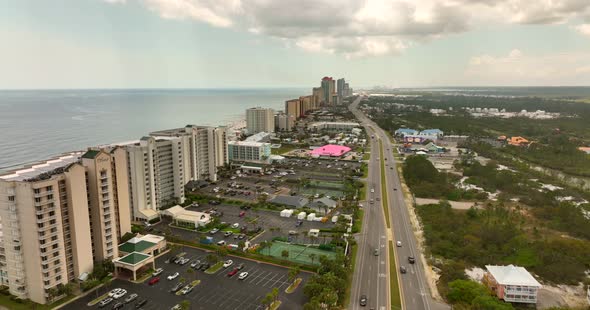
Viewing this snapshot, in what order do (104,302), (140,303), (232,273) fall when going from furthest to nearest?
(232,273)
(104,302)
(140,303)

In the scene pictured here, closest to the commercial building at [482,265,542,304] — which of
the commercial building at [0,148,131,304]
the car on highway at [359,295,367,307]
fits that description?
the car on highway at [359,295,367,307]

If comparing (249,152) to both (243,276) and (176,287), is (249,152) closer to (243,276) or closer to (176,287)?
(243,276)

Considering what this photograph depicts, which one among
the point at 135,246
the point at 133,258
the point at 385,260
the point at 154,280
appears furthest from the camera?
the point at 385,260

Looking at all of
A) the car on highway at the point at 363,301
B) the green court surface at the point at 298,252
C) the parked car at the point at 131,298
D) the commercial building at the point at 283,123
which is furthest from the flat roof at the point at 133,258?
the commercial building at the point at 283,123

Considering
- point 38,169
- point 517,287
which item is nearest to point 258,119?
point 38,169

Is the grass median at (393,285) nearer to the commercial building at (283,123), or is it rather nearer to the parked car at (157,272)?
the parked car at (157,272)
